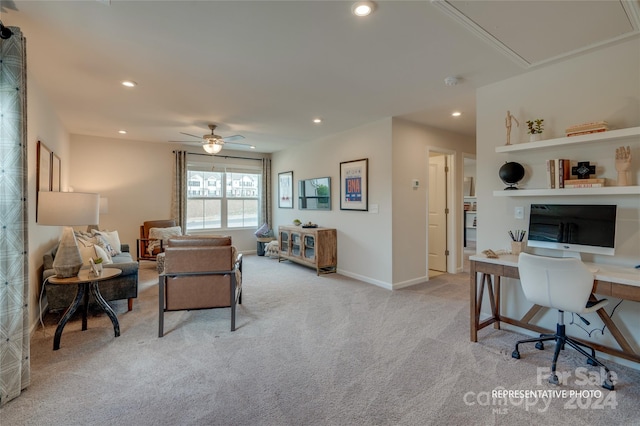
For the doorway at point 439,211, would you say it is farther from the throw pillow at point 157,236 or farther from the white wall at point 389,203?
the throw pillow at point 157,236

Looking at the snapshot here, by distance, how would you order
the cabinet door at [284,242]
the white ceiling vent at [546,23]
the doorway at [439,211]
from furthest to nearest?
the cabinet door at [284,242] < the doorway at [439,211] < the white ceiling vent at [546,23]

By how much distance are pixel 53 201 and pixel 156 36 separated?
1.66 meters

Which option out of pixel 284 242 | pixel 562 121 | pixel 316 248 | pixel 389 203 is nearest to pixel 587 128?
pixel 562 121

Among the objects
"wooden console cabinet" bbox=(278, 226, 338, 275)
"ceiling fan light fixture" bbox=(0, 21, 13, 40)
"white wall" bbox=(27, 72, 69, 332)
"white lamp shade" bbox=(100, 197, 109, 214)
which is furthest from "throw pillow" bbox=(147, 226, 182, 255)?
"ceiling fan light fixture" bbox=(0, 21, 13, 40)

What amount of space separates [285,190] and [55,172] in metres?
4.16

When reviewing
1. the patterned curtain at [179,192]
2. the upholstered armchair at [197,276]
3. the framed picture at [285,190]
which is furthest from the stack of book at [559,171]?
the patterned curtain at [179,192]

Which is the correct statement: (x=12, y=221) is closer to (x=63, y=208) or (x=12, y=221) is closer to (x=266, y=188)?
(x=63, y=208)

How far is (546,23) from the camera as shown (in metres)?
2.15

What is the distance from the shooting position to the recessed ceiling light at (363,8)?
1.90 metres

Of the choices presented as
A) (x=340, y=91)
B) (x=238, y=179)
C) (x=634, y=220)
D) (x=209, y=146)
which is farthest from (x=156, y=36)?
(x=238, y=179)

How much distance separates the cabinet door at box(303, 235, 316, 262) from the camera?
5.44m

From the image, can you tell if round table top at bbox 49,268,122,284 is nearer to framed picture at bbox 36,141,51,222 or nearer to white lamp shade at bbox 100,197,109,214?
framed picture at bbox 36,141,51,222

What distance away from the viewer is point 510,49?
8.18ft

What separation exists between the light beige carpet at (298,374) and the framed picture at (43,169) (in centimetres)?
150
